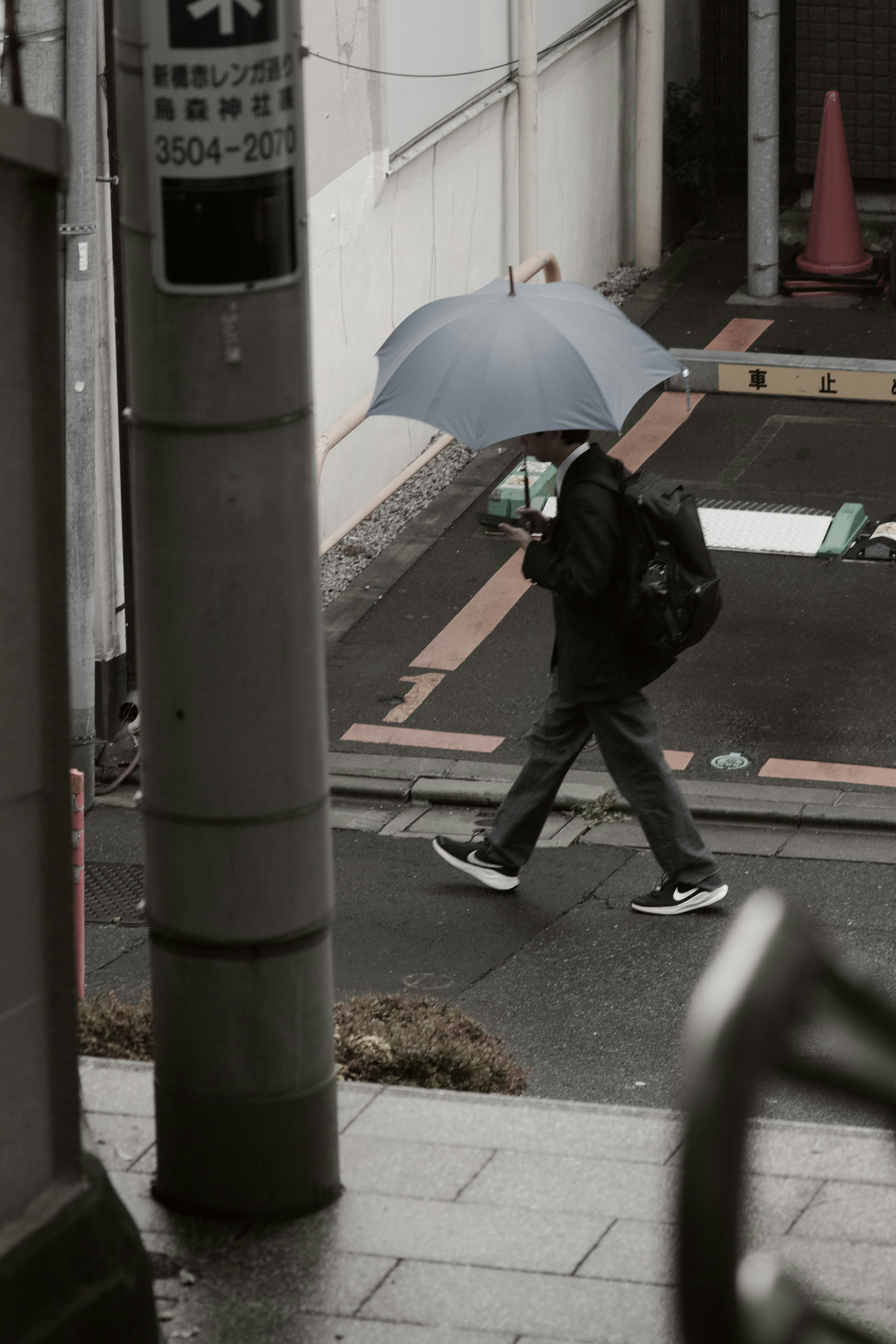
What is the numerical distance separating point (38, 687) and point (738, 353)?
10394 mm

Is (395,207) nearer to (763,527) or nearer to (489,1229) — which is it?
(763,527)

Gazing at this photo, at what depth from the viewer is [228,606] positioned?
4164 mm

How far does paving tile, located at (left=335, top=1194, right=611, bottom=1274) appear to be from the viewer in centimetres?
435

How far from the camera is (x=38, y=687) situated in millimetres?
3688

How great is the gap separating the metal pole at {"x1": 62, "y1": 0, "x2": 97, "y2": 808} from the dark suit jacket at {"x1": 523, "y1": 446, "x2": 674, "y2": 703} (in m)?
2.07

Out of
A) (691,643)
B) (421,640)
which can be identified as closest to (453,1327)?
(691,643)

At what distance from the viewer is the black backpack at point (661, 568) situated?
7121 millimetres

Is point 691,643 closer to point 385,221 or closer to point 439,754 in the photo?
point 439,754

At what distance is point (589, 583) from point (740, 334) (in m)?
7.86

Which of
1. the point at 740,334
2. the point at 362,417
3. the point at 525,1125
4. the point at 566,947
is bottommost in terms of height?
the point at 566,947

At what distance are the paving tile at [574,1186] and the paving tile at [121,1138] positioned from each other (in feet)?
2.54

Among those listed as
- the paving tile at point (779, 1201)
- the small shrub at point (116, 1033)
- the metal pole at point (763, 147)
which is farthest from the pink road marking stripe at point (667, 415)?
the paving tile at point (779, 1201)

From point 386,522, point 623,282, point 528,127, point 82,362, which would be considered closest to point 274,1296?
point 82,362

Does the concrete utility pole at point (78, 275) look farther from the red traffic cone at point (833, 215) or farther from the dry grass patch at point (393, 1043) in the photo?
the red traffic cone at point (833, 215)
